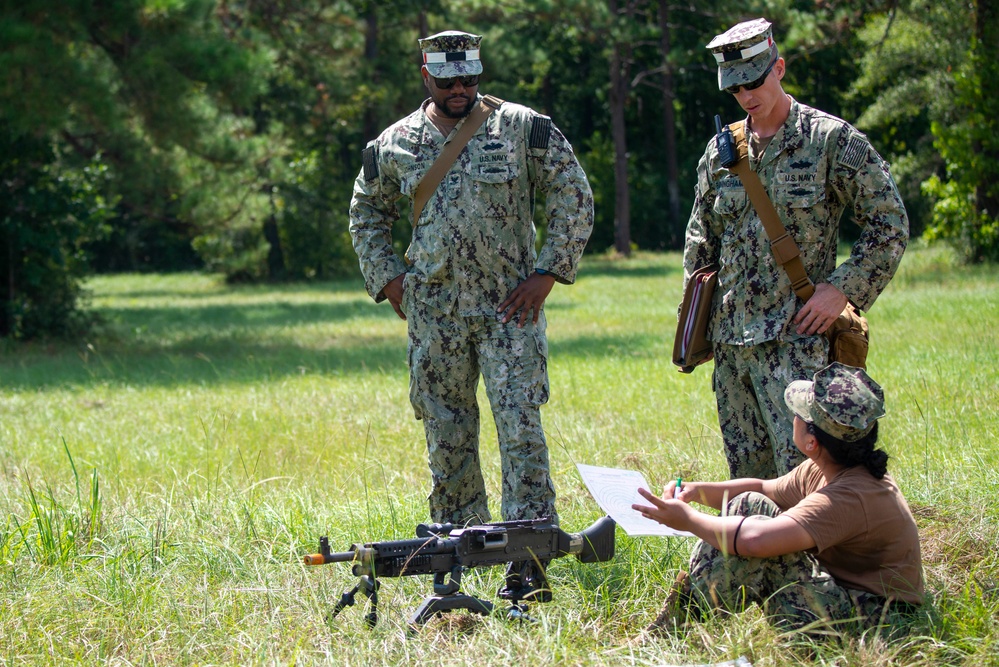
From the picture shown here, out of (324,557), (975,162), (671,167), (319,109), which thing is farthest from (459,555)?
(671,167)

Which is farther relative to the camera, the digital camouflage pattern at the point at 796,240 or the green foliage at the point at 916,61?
the green foliage at the point at 916,61

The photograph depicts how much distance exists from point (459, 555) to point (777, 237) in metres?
1.45

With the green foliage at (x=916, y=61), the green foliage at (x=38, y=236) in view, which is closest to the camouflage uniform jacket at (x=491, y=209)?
the green foliage at (x=38, y=236)

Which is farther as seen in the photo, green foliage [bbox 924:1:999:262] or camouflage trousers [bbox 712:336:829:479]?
green foliage [bbox 924:1:999:262]

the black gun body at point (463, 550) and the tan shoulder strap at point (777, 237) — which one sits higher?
the tan shoulder strap at point (777, 237)

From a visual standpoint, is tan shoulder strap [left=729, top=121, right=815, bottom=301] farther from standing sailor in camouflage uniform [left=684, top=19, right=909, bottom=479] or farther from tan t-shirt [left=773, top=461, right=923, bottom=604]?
tan t-shirt [left=773, top=461, right=923, bottom=604]

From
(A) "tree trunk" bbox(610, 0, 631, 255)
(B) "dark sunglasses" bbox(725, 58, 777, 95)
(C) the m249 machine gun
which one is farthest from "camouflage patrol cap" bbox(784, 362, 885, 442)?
(A) "tree trunk" bbox(610, 0, 631, 255)

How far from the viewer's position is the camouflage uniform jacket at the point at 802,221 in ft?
11.9

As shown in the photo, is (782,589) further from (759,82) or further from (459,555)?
(759,82)

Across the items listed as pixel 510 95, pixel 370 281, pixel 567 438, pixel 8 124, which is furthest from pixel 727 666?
pixel 510 95

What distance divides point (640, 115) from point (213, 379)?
25.4 metres

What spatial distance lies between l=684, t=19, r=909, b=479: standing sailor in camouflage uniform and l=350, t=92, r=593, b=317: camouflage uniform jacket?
1.79ft

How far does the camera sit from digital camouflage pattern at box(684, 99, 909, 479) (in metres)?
3.62

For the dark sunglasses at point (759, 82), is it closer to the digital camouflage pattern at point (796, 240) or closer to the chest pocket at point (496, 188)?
the digital camouflage pattern at point (796, 240)
